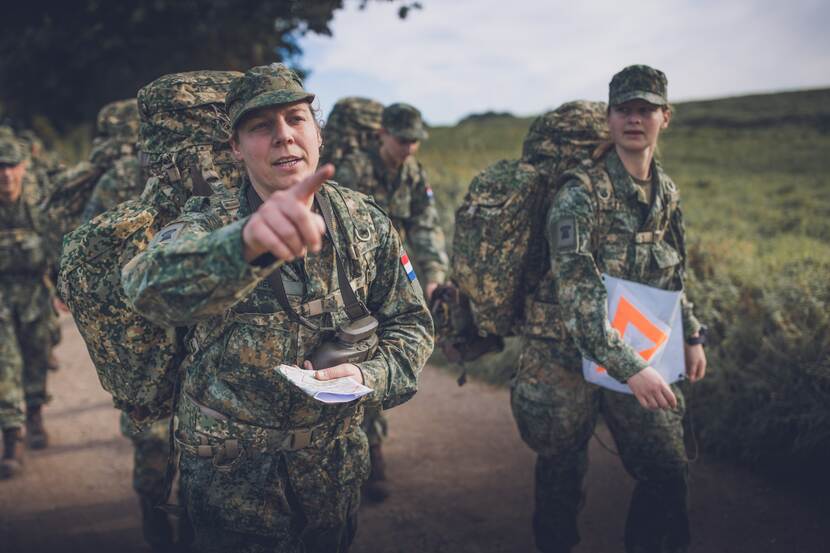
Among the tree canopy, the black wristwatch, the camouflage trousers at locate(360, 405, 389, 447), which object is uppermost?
the tree canopy

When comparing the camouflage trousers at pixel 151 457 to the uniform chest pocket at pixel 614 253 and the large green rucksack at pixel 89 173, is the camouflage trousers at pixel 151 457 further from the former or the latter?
the uniform chest pocket at pixel 614 253

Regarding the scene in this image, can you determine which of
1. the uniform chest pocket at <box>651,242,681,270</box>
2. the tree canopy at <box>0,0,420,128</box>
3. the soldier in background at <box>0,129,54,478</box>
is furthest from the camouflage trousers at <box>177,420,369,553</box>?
the tree canopy at <box>0,0,420,128</box>

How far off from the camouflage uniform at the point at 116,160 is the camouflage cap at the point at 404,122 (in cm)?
194

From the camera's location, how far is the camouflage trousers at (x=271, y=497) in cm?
251

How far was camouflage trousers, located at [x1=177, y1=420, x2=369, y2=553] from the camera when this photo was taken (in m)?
2.51

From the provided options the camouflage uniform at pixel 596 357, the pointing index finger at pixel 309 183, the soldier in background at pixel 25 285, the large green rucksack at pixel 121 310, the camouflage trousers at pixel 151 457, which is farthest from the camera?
the soldier in background at pixel 25 285

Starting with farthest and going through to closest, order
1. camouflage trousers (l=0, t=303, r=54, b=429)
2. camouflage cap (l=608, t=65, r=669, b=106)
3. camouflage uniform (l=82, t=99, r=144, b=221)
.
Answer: camouflage trousers (l=0, t=303, r=54, b=429), camouflage uniform (l=82, t=99, r=144, b=221), camouflage cap (l=608, t=65, r=669, b=106)

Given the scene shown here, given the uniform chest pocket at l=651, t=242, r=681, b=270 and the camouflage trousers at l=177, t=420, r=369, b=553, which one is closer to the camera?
the camouflage trousers at l=177, t=420, r=369, b=553

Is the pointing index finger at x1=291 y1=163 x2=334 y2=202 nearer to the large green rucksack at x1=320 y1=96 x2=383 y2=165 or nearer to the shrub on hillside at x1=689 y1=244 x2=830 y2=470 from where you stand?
the shrub on hillside at x1=689 y1=244 x2=830 y2=470

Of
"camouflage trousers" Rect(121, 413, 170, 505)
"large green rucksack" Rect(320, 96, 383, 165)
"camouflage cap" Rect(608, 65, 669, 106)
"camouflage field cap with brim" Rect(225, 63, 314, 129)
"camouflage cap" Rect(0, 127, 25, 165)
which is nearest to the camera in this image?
"camouflage field cap with brim" Rect(225, 63, 314, 129)

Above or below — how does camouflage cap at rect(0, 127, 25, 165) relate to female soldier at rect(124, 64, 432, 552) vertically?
above

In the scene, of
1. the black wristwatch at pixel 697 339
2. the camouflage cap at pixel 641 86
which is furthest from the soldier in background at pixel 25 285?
the black wristwatch at pixel 697 339

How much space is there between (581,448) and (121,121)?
13.3 ft

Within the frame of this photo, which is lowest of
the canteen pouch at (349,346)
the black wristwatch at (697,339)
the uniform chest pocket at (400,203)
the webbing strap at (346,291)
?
the black wristwatch at (697,339)
